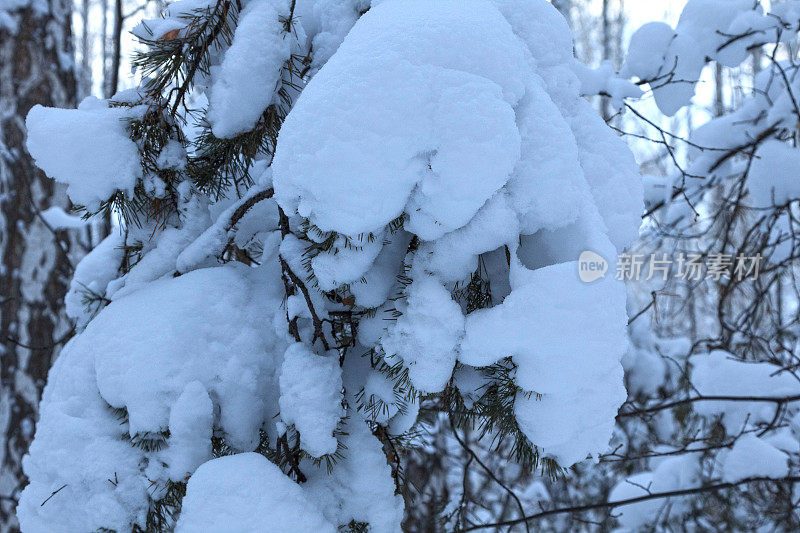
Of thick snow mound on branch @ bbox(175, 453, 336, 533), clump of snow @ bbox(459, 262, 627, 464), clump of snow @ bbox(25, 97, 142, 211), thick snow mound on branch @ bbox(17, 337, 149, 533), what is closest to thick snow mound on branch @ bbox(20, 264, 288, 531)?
thick snow mound on branch @ bbox(17, 337, 149, 533)

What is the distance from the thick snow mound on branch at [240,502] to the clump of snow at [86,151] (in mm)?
614

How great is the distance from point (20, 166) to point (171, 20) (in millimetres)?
1494

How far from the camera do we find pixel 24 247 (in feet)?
7.77

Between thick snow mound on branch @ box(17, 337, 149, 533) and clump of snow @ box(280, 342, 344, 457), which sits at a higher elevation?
clump of snow @ box(280, 342, 344, 457)

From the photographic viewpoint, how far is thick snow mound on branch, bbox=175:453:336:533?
97 centimetres

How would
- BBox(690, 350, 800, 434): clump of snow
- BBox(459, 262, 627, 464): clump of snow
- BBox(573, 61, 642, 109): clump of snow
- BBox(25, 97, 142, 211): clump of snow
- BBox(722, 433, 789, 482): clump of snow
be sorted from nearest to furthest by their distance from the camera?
BBox(459, 262, 627, 464): clump of snow
BBox(25, 97, 142, 211): clump of snow
BBox(573, 61, 642, 109): clump of snow
BBox(722, 433, 789, 482): clump of snow
BBox(690, 350, 800, 434): clump of snow

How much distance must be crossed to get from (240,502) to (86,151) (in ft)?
2.49

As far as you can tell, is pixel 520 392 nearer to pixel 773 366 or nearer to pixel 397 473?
pixel 397 473

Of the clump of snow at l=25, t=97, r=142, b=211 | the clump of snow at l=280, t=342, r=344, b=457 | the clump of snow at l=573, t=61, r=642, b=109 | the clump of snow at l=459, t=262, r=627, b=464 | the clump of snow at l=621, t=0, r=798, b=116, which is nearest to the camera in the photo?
the clump of snow at l=459, t=262, r=627, b=464

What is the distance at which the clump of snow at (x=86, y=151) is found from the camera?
117 centimetres

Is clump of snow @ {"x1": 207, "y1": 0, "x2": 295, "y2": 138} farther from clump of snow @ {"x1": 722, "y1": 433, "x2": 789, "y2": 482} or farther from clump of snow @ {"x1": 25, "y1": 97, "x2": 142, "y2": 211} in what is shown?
clump of snow @ {"x1": 722, "y1": 433, "x2": 789, "y2": 482}

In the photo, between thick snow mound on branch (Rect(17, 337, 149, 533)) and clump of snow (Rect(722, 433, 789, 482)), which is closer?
thick snow mound on branch (Rect(17, 337, 149, 533))

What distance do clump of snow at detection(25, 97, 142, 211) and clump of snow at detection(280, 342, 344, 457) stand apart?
0.53 m

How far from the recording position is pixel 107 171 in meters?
1.20
